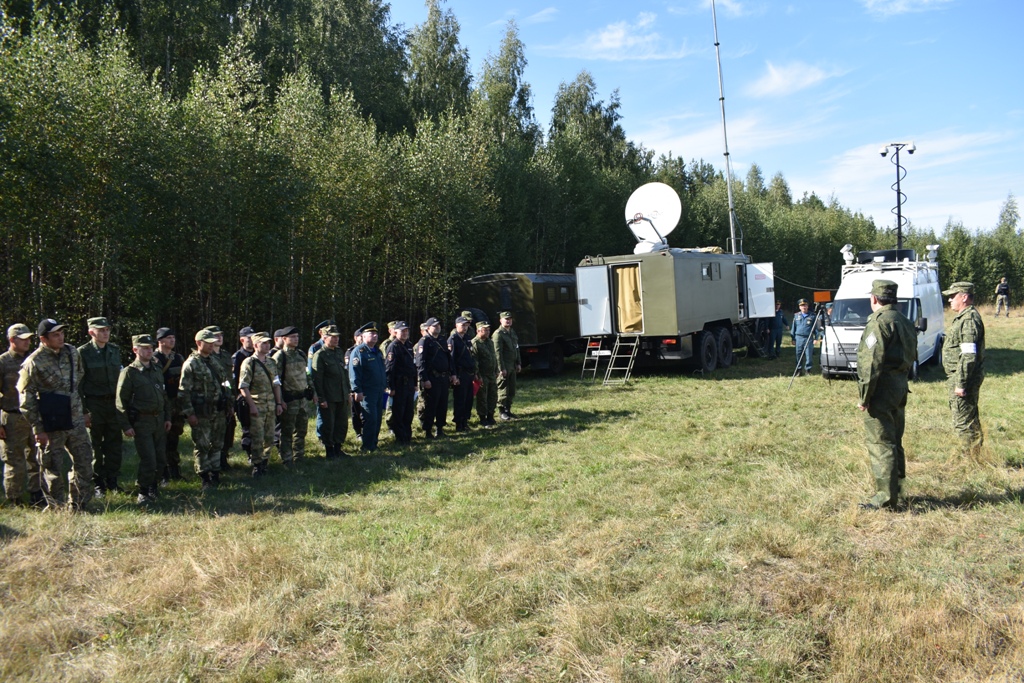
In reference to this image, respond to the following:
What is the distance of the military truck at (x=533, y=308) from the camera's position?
1706cm

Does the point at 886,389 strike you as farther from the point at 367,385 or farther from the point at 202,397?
the point at 202,397

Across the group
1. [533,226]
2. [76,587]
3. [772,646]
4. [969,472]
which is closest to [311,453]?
[76,587]

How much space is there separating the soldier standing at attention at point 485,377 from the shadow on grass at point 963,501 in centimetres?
585

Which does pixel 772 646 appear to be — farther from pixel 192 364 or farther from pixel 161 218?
pixel 161 218

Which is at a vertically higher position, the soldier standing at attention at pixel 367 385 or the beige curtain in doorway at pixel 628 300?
the beige curtain in doorway at pixel 628 300

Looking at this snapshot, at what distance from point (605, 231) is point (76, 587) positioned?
30620 millimetres

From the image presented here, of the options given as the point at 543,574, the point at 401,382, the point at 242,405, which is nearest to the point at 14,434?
the point at 242,405

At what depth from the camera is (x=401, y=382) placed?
9180mm

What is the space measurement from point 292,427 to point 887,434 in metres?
6.12

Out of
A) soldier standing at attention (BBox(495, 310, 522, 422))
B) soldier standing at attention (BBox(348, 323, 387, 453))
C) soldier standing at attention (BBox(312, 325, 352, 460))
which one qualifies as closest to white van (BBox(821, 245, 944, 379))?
soldier standing at attention (BBox(495, 310, 522, 422))

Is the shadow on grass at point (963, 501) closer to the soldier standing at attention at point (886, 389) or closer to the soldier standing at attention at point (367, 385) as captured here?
the soldier standing at attention at point (886, 389)

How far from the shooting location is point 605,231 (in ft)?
110

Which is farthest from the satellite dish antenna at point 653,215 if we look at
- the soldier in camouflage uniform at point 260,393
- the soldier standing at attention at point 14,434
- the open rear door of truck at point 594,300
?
the soldier standing at attention at point 14,434

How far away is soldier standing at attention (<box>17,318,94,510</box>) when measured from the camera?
19.6 ft
